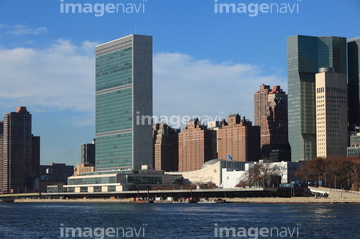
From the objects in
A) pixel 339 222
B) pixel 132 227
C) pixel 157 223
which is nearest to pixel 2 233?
pixel 132 227

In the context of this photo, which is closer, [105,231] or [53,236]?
[53,236]

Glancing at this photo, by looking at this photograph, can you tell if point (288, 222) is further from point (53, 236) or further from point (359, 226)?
point (53, 236)

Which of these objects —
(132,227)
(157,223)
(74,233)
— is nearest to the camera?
(74,233)

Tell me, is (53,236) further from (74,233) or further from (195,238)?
(195,238)

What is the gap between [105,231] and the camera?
12812 centimetres

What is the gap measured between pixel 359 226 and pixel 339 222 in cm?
904

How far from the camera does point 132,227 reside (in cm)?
13650

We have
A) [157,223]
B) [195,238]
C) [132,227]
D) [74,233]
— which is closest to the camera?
[195,238]

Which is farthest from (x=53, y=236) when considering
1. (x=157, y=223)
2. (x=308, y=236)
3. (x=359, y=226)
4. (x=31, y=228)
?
(x=359, y=226)

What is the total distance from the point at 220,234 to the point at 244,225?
1841 cm

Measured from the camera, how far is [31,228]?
453ft

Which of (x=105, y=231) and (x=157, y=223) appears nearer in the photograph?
(x=105, y=231)

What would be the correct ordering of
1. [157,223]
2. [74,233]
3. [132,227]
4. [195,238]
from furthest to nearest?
[157,223] < [132,227] < [74,233] < [195,238]

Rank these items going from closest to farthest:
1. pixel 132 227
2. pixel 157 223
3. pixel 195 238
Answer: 1. pixel 195 238
2. pixel 132 227
3. pixel 157 223
